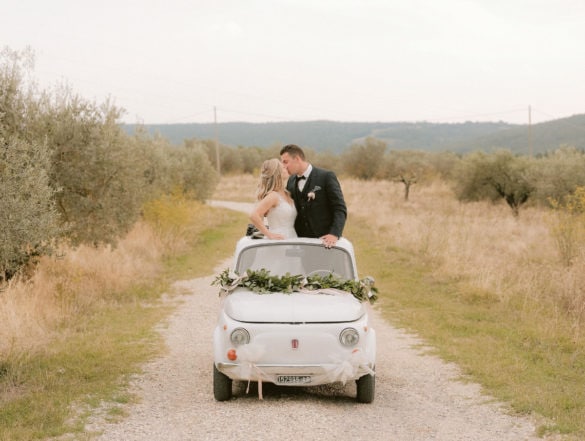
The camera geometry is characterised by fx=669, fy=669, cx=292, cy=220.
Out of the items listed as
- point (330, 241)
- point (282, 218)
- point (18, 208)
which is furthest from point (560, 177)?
point (18, 208)

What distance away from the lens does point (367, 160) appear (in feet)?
259

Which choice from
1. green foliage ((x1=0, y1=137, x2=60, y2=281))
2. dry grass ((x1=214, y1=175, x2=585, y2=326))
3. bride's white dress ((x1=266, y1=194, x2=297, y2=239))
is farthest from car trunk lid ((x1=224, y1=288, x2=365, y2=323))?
dry grass ((x1=214, y1=175, x2=585, y2=326))

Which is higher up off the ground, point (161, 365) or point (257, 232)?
point (257, 232)

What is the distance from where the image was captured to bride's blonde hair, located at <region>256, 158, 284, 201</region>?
25.7 feet

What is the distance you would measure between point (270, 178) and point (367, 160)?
7200 centimetres

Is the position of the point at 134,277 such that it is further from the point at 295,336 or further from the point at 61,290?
the point at 295,336

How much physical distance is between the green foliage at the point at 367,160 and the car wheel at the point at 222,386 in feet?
234

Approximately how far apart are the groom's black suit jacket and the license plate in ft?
7.27

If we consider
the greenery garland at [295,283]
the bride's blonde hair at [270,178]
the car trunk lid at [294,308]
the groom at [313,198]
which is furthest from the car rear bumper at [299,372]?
the bride's blonde hair at [270,178]

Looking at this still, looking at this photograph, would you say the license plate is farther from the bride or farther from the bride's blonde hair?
the bride's blonde hair

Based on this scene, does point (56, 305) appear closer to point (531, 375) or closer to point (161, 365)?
point (161, 365)

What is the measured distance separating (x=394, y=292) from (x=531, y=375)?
21.9 ft

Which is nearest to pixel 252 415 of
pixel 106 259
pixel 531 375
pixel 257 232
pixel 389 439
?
pixel 389 439

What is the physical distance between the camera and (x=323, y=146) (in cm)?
19812
